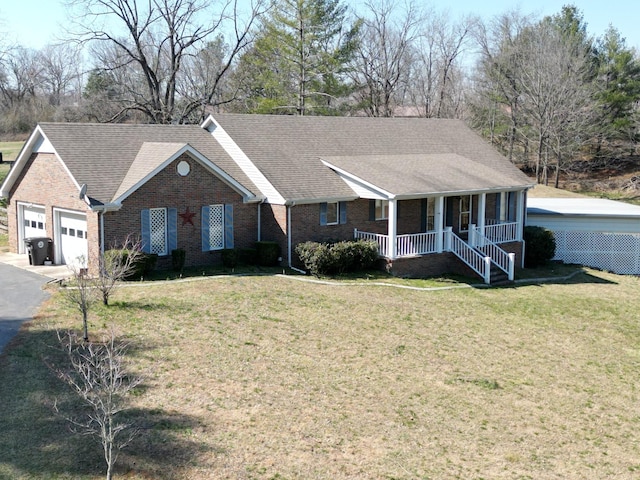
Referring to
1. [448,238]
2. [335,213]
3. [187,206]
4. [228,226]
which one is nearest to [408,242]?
[448,238]

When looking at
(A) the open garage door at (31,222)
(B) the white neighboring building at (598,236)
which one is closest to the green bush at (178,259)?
(A) the open garage door at (31,222)

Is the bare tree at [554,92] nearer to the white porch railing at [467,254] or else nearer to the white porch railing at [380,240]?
the white porch railing at [467,254]

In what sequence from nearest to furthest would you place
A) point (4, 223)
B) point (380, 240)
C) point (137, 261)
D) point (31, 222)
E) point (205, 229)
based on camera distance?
point (137, 261) < point (205, 229) < point (31, 222) < point (380, 240) < point (4, 223)

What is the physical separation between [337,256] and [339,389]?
33.6ft

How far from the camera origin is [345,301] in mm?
21453

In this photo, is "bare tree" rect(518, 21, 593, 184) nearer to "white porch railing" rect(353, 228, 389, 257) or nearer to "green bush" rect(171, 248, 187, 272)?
"white porch railing" rect(353, 228, 389, 257)

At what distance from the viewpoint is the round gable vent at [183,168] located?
2398 cm

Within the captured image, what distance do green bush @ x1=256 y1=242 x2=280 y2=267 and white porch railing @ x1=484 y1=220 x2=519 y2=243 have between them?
930cm

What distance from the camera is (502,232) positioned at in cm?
3022

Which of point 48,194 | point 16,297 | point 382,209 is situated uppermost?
point 48,194

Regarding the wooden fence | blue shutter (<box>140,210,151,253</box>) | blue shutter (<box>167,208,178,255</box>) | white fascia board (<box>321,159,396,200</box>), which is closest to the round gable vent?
blue shutter (<box>167,208,178,255</box>)

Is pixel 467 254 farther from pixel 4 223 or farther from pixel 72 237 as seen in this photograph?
pixel 4 223

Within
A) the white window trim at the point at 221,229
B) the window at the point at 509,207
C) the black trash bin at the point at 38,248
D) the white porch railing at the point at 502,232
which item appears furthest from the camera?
the window at the point at 509,207

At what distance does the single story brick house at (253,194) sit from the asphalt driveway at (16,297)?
158 centimetres
